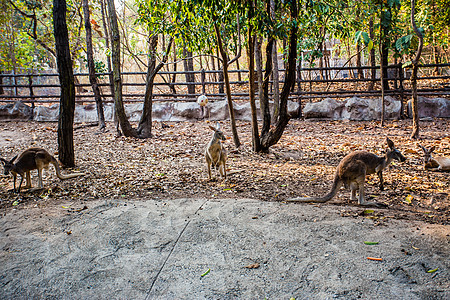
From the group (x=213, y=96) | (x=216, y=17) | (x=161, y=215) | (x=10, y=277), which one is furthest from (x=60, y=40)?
(x=213, y=96)

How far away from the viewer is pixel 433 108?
35.0 feet

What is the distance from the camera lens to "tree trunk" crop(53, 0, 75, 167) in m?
5.88

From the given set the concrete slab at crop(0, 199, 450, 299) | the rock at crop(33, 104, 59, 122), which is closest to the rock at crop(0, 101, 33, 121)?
the rock at crop(33, 104, 59, 122)

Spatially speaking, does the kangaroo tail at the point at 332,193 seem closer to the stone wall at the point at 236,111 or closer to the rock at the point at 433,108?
the stone wall at the point at 236,111

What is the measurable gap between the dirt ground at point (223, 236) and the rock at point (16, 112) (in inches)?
306

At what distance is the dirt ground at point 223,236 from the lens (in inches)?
115

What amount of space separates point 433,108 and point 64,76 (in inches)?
401

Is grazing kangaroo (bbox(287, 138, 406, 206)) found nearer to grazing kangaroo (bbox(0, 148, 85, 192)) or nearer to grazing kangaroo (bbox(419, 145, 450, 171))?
grazing kangaroo (bbox(419, 145, 450, 171))

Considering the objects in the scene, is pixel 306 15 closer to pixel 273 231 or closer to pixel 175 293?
pixel 273 231

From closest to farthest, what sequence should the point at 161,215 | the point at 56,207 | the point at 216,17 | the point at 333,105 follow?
the point at 161,215
the point at 56,207
the point at 216,17
the point at 333,105

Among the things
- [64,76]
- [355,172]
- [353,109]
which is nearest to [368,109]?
[353,109]

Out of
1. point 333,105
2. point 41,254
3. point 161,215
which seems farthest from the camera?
point 333,105

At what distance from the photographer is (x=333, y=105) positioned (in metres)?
11.4

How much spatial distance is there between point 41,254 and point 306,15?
5.40 meters
